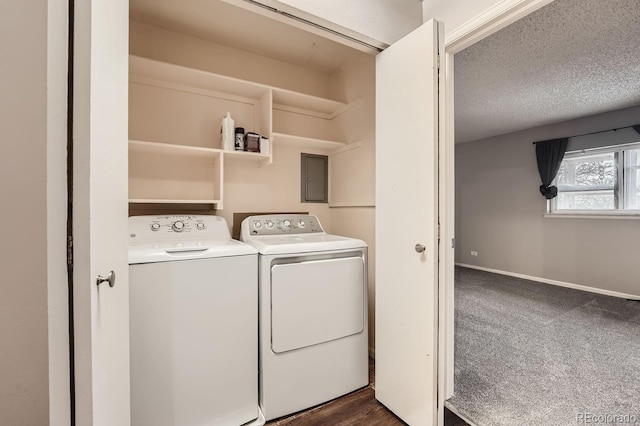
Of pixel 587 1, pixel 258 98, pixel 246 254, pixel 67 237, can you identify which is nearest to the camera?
pixel 67 237

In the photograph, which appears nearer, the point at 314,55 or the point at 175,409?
the point at 175,409

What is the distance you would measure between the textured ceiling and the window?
626 mm

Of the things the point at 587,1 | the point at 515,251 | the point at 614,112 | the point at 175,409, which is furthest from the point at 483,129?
the point at 175,409

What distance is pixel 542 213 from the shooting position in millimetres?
4359

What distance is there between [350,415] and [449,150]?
159cm

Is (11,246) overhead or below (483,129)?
below

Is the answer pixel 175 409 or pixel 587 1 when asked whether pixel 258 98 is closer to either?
pixel 175 409

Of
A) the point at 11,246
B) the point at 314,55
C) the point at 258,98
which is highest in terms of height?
the point at 314,55

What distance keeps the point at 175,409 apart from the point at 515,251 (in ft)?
17.2

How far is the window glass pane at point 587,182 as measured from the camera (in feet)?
12.5

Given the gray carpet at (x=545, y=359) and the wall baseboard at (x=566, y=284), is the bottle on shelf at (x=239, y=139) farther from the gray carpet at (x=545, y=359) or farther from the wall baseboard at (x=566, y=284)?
the wall baseboard at (x=566, y=284)

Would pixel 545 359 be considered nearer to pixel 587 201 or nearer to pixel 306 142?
pixel 306 142

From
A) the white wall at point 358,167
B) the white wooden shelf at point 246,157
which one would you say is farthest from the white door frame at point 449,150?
the white wooden shelf at point 246,157

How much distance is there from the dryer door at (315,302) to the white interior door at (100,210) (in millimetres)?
689
